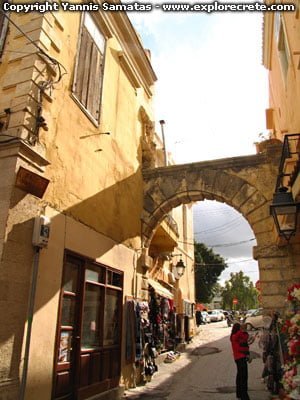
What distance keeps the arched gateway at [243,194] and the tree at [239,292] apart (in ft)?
158

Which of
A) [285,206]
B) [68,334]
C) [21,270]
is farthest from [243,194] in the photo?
[21,270]

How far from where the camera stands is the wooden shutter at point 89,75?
666 cm

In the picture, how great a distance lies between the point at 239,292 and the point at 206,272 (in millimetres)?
22362

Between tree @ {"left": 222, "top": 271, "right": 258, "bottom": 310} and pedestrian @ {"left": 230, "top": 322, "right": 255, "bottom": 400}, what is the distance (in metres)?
49.4

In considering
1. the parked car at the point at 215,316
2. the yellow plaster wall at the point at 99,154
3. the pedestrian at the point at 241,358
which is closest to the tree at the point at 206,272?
the parked car at the point at 215,316

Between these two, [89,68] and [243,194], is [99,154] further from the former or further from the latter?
[243,194]

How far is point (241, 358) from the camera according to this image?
668cm

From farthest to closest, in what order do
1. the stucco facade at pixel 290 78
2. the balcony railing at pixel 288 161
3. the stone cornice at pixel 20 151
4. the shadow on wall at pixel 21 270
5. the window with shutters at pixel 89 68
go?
the window with shutters at pixel 89 68, the stucco facade at pixel 290 78, the balcony railing at pixel 288 161, the stone cornice at pixel 20 151, the shadow on wall at pixel 21 270

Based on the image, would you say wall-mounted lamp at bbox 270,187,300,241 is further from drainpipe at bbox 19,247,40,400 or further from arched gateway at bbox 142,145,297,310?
drainpipe at bbox 19,247,40,400

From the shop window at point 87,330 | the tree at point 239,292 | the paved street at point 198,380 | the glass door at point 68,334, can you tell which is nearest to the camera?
the glass door at point 68,334

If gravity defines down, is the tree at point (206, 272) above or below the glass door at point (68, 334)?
above

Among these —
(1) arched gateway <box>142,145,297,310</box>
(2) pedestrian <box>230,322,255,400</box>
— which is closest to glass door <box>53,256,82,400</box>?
(2) pedestrian <box>230,322,255,400</box>

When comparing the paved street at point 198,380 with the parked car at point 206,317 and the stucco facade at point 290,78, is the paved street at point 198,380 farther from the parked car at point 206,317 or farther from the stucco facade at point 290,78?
the parked car at point 206,317

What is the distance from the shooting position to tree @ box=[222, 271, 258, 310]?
5406 centimetres
